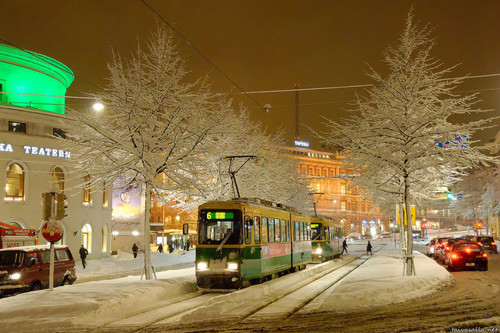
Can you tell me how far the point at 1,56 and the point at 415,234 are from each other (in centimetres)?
8047

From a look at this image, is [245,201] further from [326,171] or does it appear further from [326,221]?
[326,171]

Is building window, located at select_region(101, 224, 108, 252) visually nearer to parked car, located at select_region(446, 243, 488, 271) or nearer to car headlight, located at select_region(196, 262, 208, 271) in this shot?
car headlight, located at select_region(196, 262, 208, 271)

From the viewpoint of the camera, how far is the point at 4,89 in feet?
118

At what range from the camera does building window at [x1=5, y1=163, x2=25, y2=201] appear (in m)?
34.1

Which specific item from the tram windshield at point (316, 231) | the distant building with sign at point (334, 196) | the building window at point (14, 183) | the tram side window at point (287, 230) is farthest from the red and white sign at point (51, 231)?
the distant building with sign at point (334, 196)

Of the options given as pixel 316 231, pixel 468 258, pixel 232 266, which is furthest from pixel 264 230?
pixel 316 231

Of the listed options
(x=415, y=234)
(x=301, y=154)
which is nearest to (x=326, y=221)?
(x=415, y=234)

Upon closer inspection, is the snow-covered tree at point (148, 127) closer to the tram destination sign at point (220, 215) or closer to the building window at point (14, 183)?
the tram destination sign at point (220, 215)

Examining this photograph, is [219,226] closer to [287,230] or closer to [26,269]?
[287,230]

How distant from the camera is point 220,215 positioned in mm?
17797

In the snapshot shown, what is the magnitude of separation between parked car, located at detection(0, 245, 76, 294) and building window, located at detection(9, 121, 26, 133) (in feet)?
56.2

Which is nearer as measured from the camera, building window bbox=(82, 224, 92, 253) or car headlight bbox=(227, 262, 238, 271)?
car headlight bbox=(227, 262, 238, 271)

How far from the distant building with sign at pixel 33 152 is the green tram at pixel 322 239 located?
552 inches

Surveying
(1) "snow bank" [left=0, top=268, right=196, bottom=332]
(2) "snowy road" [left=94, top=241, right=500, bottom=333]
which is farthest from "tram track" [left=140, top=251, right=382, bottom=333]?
(1) "snow bank" [left=0, top=268, right=196, bottom=332]
